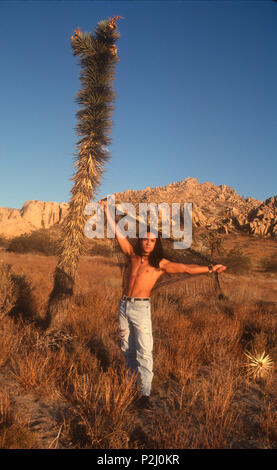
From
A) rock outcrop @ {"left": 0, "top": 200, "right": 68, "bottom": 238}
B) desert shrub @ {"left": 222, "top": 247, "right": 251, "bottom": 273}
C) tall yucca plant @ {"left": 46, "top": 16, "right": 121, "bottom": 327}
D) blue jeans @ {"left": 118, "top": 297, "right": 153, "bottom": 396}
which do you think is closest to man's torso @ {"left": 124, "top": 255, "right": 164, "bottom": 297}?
blue jeans @ {"left": 118, "top": 297, "right": 153, "bottom": 396}

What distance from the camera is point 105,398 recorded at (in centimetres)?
296

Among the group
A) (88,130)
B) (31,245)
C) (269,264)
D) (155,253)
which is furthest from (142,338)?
(31,245)

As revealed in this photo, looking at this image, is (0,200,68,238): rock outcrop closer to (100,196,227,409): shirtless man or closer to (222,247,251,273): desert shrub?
(222,247,251,273): desert shrub

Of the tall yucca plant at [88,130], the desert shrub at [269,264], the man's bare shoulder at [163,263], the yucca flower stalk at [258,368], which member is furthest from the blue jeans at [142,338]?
the desert shrub at [269,264]

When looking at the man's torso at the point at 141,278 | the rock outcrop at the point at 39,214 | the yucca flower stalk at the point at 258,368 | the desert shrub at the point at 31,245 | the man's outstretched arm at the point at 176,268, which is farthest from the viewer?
the rock outcrop at the point at 39,214

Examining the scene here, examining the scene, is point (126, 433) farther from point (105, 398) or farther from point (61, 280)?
point (61, 280)

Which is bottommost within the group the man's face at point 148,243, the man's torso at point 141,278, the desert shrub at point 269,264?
the desert shrub at point 269,264

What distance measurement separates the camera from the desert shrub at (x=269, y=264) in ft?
84.0

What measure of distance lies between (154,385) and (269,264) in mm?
26853

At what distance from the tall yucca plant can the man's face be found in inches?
119

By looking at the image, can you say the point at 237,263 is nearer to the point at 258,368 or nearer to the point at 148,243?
the point at 258,368

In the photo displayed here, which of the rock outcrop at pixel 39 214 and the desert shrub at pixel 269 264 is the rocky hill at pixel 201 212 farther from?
the desert shrub at pixel 269 264

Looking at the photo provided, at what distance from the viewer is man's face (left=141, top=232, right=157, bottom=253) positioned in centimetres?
319

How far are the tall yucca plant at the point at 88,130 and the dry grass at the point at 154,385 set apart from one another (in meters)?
1.41
